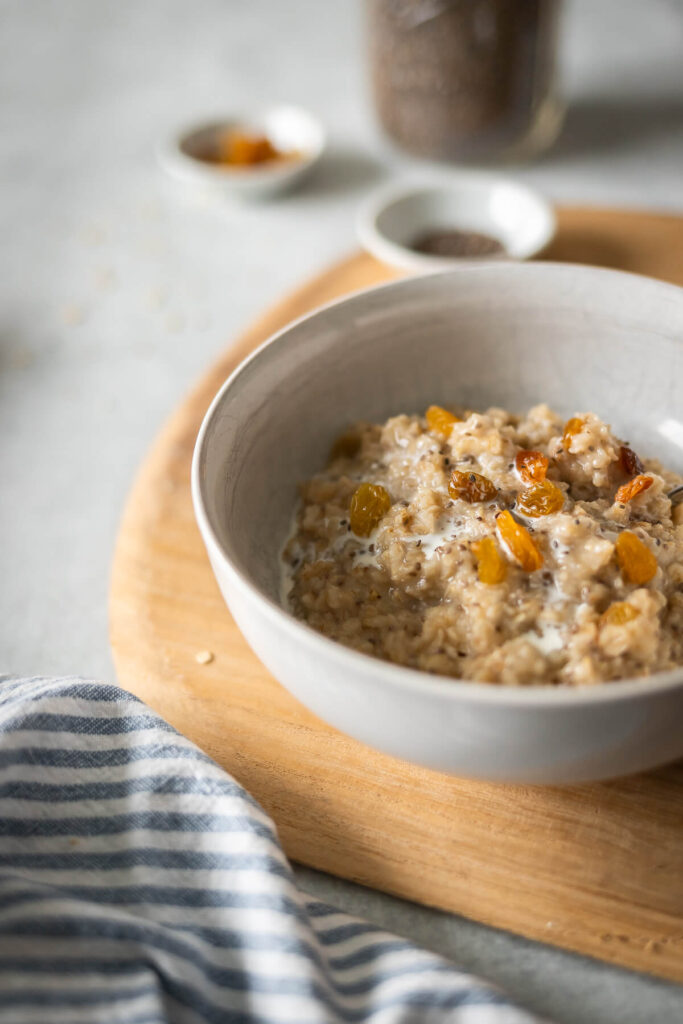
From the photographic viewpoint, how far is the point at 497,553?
1.30m

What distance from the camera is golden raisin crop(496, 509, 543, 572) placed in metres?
1.30

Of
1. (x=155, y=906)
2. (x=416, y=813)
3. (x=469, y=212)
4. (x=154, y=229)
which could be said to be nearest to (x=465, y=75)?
(x=469, y=212)

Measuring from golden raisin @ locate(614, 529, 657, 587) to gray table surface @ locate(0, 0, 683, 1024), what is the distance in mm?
495

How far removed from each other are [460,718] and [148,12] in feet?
14.7

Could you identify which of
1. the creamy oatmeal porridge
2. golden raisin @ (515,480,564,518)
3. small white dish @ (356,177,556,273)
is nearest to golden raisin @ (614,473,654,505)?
the creamy oatmeal porridge

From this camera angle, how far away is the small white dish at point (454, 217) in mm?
2285

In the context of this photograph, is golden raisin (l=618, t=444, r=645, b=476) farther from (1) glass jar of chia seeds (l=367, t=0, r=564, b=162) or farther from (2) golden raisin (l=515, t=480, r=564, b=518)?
(1) glass jar of chia seeds (l=367, t=0, r=564, b=162)

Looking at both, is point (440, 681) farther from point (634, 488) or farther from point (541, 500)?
point (634, 488)

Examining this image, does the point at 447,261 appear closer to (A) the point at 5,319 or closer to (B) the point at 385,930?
(A) the point at 5,319

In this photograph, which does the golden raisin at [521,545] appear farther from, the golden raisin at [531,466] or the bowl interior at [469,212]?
the bowl interior at [469,212]

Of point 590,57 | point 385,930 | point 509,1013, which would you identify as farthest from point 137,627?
point 590,57

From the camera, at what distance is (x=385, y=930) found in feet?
3.93

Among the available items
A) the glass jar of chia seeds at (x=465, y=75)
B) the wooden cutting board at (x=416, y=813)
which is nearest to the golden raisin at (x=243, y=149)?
the glass jar of chia seeds at (x=465, y=75)

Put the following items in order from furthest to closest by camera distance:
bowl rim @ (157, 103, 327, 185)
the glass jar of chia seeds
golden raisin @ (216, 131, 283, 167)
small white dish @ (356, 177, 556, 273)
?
golden raisin @ (216, 131, 283, 167)
bowl rim @ (157, 103, 327, 185)
the glass jar of chia seeds
small white dish @ (356, 177, 556, 273)
